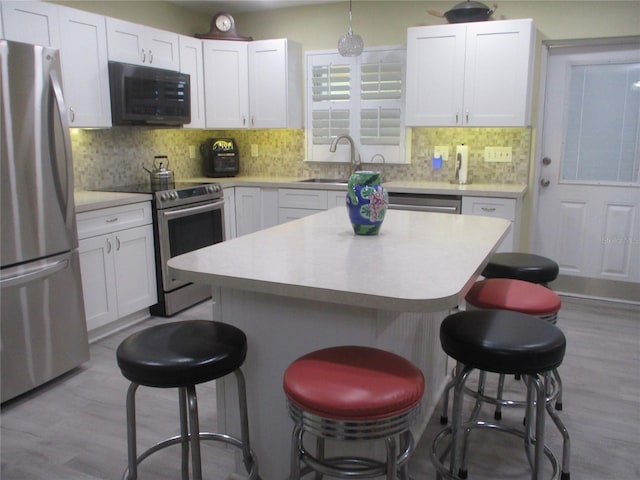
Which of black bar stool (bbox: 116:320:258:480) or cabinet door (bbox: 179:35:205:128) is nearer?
black bar stool (bbox: 116:320:258:480)

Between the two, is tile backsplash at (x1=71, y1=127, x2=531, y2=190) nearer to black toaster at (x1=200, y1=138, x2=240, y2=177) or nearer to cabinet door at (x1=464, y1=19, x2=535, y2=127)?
black toaster at (x1=200, y1=138, x2=240, y2=177)

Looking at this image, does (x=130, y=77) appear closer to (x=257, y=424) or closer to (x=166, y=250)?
(x=166, y=250)

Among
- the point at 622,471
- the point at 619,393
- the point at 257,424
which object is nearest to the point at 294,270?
the point at 257,424

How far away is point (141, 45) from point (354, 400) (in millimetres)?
3451

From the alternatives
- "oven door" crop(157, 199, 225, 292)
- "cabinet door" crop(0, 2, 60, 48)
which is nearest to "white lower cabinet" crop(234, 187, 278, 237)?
"oven door" crop(157, 199, 225, 292)

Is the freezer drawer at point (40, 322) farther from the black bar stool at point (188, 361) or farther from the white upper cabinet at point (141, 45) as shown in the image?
the white upper cabinet at point (141, 45)

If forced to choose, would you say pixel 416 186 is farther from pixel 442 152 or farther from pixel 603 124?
pixel 603 124

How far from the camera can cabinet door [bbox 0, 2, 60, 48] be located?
2.86 m

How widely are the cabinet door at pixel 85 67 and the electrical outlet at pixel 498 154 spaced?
2.94 m

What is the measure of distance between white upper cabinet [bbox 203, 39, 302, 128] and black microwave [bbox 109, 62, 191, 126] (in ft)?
1.56

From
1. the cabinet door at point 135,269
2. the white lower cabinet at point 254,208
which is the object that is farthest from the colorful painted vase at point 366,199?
Result: the white lower cabinet at point 254,208

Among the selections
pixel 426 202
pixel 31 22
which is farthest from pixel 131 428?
pixel 426 202

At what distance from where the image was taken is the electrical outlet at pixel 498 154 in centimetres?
424

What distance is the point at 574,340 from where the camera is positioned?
3361mm
